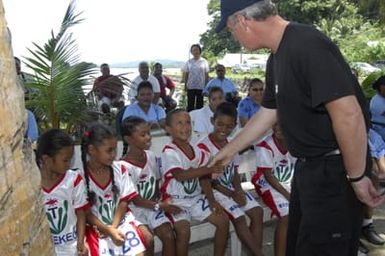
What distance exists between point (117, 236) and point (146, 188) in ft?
2.23

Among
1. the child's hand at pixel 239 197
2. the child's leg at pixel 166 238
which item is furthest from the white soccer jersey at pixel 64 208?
the child's hand at pixel 239 197

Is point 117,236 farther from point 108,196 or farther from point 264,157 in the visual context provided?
point 264,157

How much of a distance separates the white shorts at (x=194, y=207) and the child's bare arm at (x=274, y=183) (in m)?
0.61

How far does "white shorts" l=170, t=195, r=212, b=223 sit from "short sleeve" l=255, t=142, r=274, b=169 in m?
0.61

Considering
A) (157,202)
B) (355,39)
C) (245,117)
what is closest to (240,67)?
(355,39)

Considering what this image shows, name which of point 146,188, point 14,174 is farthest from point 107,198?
point 14,174

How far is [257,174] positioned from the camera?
4309 millimetres

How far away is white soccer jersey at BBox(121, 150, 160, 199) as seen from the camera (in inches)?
147

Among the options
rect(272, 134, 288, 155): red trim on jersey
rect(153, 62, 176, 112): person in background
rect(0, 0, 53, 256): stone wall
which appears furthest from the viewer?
rect(153, 62, 176, 112): person in background

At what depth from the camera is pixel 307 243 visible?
2350mm

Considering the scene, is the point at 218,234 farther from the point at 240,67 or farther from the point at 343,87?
the point at 240,67

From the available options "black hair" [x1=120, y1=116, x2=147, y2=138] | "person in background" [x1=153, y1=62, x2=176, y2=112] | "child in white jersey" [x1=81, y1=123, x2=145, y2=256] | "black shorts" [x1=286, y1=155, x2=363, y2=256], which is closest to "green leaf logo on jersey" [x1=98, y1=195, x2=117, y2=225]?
"child in white jersey" [x1=81, y1=123, x2=145, y2=256]

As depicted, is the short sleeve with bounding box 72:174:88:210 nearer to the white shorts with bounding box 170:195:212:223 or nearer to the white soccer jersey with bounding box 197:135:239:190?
the white shorts with bounding box 170:195:212:223

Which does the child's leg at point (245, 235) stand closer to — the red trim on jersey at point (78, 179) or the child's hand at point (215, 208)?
the child's hand at point (215, 208)
